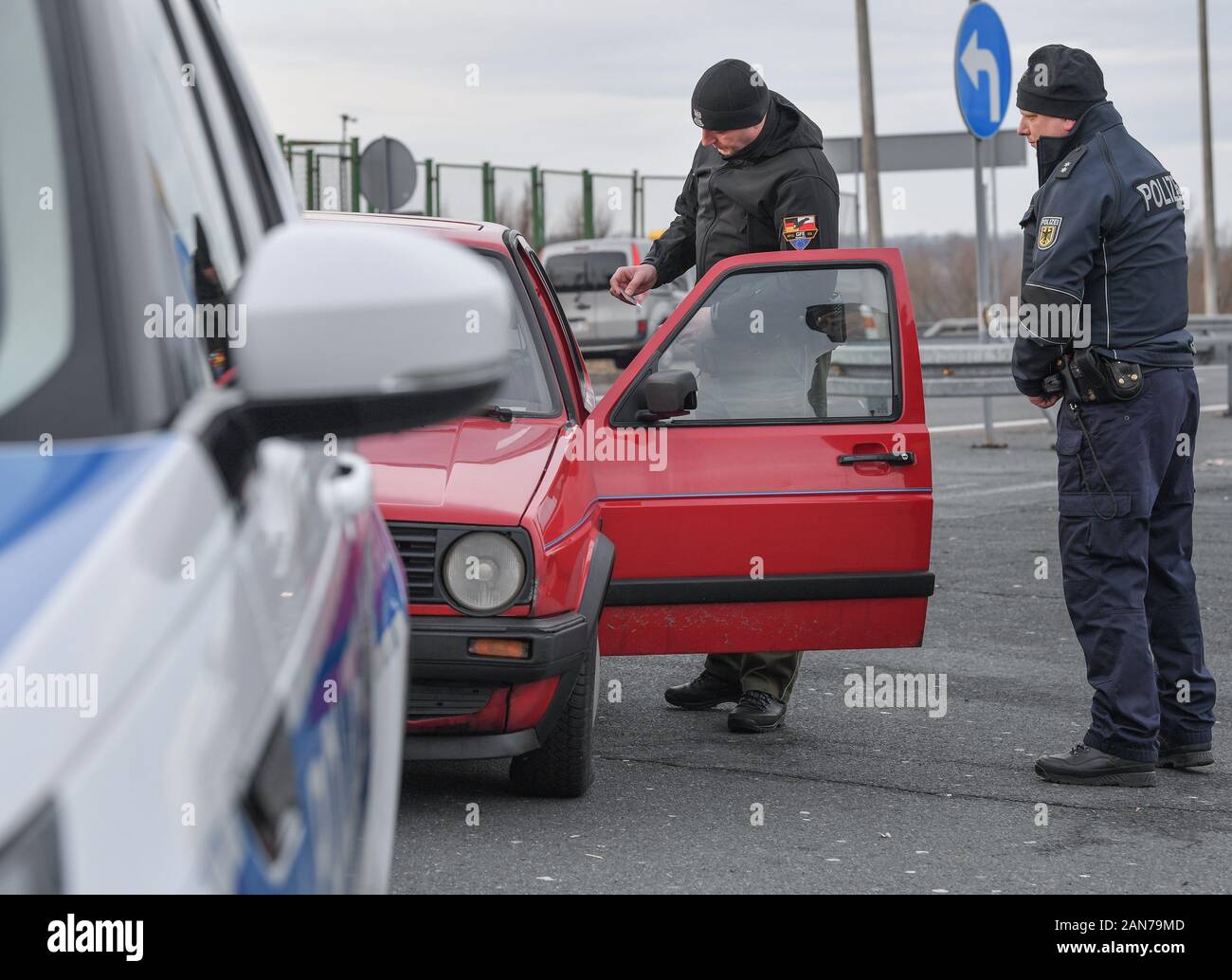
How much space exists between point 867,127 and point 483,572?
17.5 metres

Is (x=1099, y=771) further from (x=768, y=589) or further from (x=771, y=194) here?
(x=771, y=194)

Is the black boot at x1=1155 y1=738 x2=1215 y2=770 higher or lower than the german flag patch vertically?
lower

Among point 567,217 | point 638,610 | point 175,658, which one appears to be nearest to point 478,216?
point 567,217

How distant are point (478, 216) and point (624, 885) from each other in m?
28.0

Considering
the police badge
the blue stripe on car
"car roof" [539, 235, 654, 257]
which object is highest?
"car roof" [539, 235, 654, 257]

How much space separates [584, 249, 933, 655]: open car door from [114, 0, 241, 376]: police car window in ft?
10.2

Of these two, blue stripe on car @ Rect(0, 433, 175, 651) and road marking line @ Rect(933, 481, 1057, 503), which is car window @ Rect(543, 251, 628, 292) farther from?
blue stripe on car @ Rect(0, 433, 175, 651)

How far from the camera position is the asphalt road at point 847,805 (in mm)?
4191

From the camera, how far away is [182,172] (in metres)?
1.92

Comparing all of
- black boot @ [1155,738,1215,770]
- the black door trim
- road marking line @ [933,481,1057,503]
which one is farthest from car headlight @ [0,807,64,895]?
road marking line @ [933,481,1057,503]

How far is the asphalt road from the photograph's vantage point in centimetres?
419

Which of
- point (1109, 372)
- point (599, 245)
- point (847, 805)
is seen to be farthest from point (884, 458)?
point (599, 245)

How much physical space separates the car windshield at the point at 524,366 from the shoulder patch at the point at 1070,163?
66.4 inches
